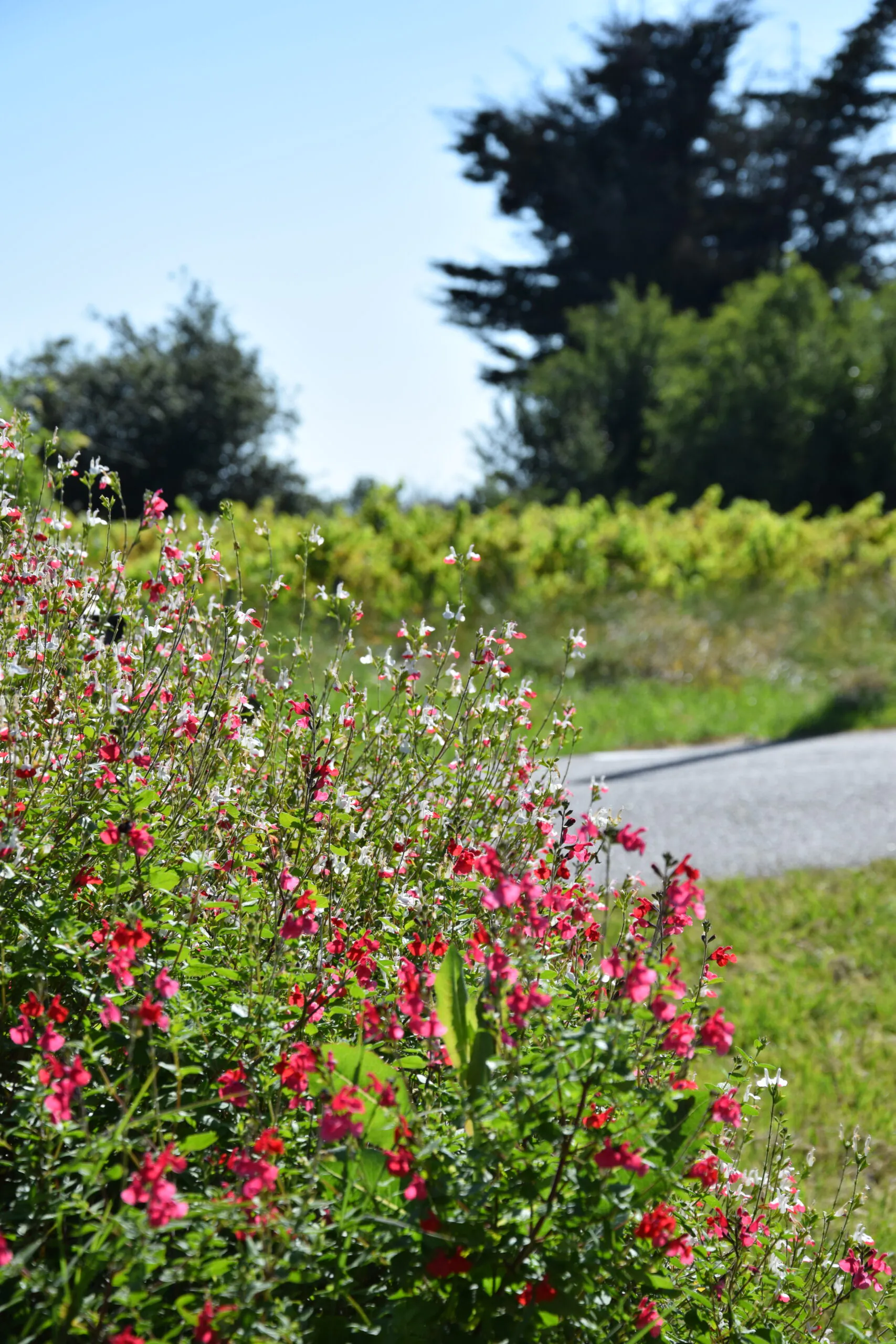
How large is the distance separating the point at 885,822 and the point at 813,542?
365 inches

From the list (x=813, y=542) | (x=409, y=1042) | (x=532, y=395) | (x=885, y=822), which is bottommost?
(x=885, y=822)

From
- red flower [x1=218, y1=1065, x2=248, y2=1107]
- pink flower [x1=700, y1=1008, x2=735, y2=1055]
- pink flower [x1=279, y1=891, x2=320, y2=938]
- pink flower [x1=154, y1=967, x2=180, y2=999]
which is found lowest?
red flower [x1=218, y1=1065, x2=248, y2=1107]

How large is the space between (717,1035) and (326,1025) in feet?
2.49

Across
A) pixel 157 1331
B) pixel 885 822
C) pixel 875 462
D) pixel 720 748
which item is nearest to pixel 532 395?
pixel 875 462

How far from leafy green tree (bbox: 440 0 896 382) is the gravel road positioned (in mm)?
28033

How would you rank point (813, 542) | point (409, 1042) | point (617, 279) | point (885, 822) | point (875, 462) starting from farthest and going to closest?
1. point (617, 279)
2. point (875, 462)
3. point (813, 542)
4. point (885, 822)
5. point (409, 1042)

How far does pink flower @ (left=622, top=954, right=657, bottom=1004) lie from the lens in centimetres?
142

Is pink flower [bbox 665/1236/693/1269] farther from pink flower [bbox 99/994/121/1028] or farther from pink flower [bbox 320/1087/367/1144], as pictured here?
pink flower [bbox 99/994/121/1028]

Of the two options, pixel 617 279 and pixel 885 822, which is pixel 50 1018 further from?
pixel 617 279

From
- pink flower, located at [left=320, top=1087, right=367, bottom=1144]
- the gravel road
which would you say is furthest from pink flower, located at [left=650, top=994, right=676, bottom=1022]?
the gravel road

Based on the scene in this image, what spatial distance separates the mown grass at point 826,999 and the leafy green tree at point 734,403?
18.3 metres

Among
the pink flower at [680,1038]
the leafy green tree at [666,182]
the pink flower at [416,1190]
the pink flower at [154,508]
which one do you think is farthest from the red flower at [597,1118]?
the leafy green tree at [666,182]

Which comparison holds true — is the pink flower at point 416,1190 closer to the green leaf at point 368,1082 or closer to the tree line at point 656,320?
the green leaf at point 368,1082

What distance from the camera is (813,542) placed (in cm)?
1505
